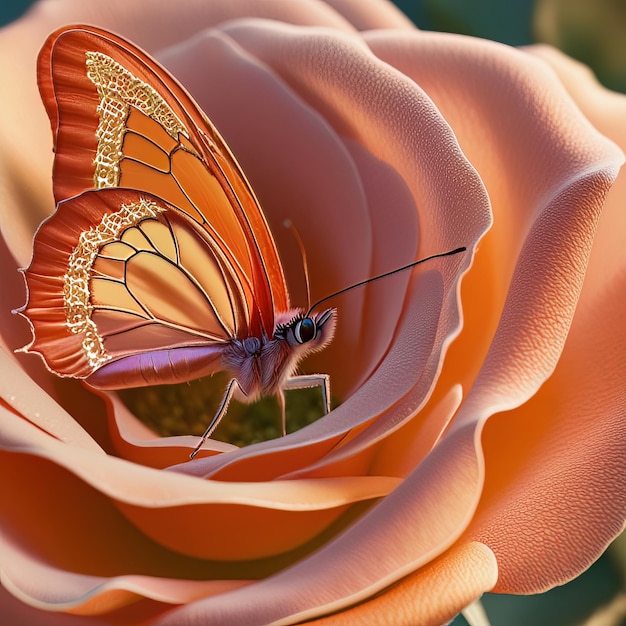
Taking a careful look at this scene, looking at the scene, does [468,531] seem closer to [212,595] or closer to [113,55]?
[212,595]

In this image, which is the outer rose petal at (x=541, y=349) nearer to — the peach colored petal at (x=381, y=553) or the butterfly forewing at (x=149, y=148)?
the peach colored petal at (x=381, y=553)

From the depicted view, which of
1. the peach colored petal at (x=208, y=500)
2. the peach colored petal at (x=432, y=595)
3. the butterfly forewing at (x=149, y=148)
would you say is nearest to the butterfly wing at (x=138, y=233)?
the butterfly forewing at (x=149, y=148)

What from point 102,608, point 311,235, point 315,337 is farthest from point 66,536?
point 311,235

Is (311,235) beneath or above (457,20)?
beneath

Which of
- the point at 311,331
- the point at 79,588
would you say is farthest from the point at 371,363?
the point at 79,588

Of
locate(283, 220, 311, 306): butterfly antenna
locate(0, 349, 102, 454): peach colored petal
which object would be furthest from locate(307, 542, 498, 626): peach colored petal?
locate(283, 220, 311, 306): butterfly antenna

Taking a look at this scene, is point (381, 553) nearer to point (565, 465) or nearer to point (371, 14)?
point (565, 465)
